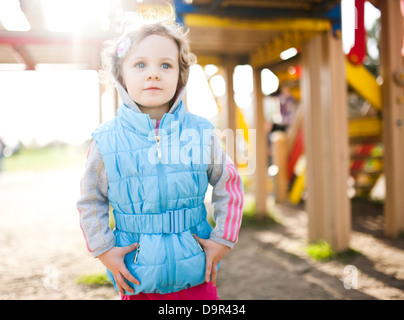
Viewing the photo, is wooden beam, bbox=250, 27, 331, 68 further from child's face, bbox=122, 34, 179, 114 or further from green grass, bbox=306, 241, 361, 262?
child's face, bbox=122, 34, 179, 114

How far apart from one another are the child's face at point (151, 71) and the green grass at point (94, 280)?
6.57 ft

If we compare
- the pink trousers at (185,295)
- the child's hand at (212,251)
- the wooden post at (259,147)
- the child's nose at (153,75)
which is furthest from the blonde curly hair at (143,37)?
the wooden post at (259,147)

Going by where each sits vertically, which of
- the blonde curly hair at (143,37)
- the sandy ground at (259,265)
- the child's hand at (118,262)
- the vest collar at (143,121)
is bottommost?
the sandy ground at (259,265)

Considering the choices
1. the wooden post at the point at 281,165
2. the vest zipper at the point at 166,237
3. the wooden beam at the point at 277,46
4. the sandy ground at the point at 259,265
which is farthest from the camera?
the wooden post at the point at 281,165

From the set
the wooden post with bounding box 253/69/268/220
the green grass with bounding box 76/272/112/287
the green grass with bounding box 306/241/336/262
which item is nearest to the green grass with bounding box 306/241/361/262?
the green grass with bounding box 306/241/336/262

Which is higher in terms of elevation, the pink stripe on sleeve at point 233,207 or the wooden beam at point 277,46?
the wooden beam at point 277,46

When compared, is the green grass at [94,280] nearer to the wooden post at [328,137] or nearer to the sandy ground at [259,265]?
the sandy ground at [259,265]

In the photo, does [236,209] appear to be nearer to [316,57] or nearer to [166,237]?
[166,237]

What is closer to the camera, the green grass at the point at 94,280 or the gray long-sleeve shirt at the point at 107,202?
the gray long-sleeve shirt at the point at 107,202

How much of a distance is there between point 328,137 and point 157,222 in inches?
98.0

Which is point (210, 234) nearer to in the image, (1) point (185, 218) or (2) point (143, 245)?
(1) point (185, 218)

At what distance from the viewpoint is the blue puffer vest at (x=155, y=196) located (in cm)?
118

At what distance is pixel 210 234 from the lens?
1.28 m
